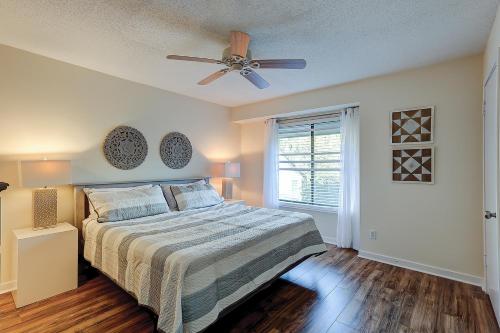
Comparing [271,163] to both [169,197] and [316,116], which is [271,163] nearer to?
[316,116]

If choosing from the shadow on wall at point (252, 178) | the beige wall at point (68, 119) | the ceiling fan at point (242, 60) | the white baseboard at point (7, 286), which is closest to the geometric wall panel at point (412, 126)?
the ceiling fan at point (242, 60)

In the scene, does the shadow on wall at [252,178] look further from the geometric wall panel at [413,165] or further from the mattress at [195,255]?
the geometric wall panel at [413,165]

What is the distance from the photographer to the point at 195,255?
183cm

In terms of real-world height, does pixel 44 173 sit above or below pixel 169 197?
above

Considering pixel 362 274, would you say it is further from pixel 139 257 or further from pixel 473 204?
pixel 139 257

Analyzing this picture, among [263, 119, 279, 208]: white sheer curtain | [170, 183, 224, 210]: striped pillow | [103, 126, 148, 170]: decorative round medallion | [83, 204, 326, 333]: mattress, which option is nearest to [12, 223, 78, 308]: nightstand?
[83, 204, 326, 333]: mattress

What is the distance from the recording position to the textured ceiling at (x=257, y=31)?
1.92m

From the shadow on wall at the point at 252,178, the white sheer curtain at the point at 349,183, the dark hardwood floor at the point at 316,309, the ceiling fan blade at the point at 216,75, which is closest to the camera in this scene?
the dark hardwood floor at the point at 316,309

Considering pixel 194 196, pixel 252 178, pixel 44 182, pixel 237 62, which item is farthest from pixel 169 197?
pixel 237 62

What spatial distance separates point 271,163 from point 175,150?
1800 mm

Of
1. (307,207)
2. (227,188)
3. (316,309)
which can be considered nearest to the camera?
(316,309)

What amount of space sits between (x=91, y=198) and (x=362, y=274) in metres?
3.33

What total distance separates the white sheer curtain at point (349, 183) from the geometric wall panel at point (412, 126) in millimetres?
637

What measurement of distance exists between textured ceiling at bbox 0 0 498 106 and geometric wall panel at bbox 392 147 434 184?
1.04 m
